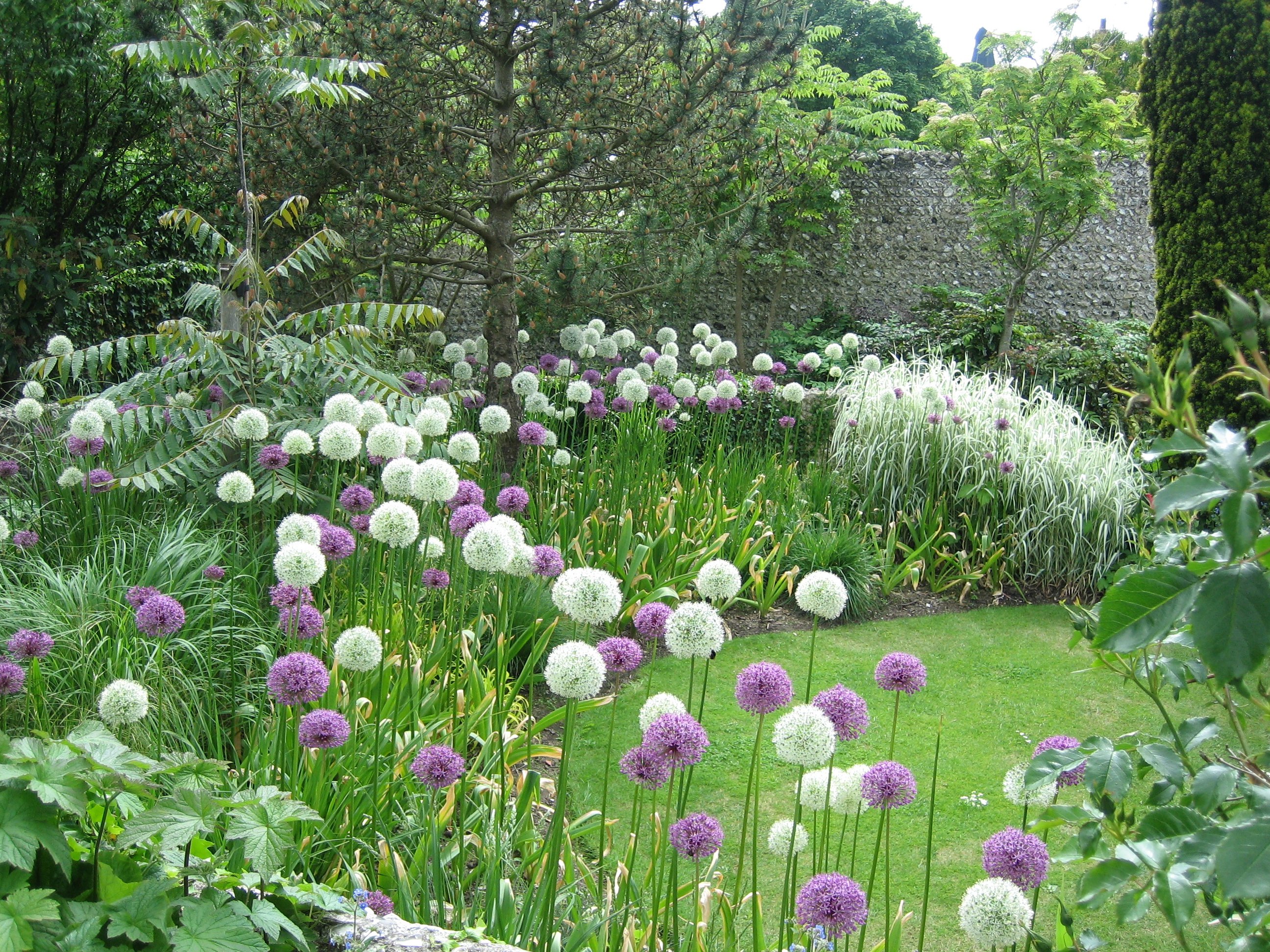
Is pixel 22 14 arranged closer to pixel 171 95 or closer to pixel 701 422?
pixel 171 95

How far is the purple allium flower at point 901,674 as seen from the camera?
206 cm

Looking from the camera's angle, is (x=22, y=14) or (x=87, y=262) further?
(x=87, y=262)

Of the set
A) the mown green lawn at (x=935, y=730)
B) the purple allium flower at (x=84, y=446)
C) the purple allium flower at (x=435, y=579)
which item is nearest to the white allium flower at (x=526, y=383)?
the mown green lawn at (x=935, y=730)

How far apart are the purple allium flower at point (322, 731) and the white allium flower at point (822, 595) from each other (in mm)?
1164

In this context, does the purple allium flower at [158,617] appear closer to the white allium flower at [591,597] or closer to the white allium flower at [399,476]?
the white allium flower at [399,476]

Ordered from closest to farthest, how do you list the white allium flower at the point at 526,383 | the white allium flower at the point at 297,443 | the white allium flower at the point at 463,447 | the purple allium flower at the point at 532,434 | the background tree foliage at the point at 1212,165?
the white allium flower at the point at 297,443, the white allium flower at the point at 463,447, the purple allium flower at the point at 532,434, the white allium flower at the point at 526,383, the background tree foliage at the point at 1212,165

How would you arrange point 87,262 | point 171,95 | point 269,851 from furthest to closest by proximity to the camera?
point 87,262, point 171,95, point 269,851

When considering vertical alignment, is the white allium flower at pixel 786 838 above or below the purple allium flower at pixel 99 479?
below

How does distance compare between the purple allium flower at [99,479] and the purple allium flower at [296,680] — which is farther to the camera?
the purple allium flower at [99,479]

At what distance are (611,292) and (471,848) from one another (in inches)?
166

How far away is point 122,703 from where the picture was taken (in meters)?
1.96

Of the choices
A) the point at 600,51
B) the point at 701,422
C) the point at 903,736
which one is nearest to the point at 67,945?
the point at 903,736

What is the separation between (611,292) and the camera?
6.22 metres

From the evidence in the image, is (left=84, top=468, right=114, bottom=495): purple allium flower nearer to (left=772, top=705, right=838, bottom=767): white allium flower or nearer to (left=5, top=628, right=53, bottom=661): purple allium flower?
(left=5, top=628, right=53, bottom=661): purple allium flower
